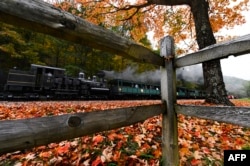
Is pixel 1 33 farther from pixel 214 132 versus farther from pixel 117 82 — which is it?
pixel 214 132

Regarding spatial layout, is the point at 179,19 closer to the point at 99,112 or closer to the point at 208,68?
the point at 208,68

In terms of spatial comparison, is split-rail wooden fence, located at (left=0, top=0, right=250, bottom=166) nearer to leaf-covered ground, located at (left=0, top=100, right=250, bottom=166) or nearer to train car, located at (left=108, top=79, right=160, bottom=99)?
leaf-covered ground, located at (left=0, top=100, right=250, bottom=166)

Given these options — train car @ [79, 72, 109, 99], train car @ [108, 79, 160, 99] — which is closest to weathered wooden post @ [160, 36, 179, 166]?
train car @ [79, 72, 109, 99]

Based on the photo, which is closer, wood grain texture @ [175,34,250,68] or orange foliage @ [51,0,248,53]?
wood grain texture @ [175,34,250,68]

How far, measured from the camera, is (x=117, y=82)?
1995 centimetres

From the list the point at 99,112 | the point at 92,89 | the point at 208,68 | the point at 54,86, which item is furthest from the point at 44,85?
the point at 99,112

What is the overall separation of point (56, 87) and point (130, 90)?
26.9 feet

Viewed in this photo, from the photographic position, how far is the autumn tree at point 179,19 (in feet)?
21.5

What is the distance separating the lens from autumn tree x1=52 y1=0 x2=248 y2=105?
257 inches

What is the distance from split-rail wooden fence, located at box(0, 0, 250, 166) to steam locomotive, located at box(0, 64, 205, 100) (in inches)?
517

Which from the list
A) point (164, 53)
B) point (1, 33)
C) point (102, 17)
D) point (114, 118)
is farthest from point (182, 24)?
point (1, 33)

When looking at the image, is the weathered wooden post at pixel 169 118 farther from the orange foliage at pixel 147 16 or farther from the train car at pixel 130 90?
the train car at pixel 130 90

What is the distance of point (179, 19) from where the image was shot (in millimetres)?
11430

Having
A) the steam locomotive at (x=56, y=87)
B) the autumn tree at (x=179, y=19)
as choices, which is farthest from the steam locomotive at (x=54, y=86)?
the autumn tree at (x=179, y=19)
